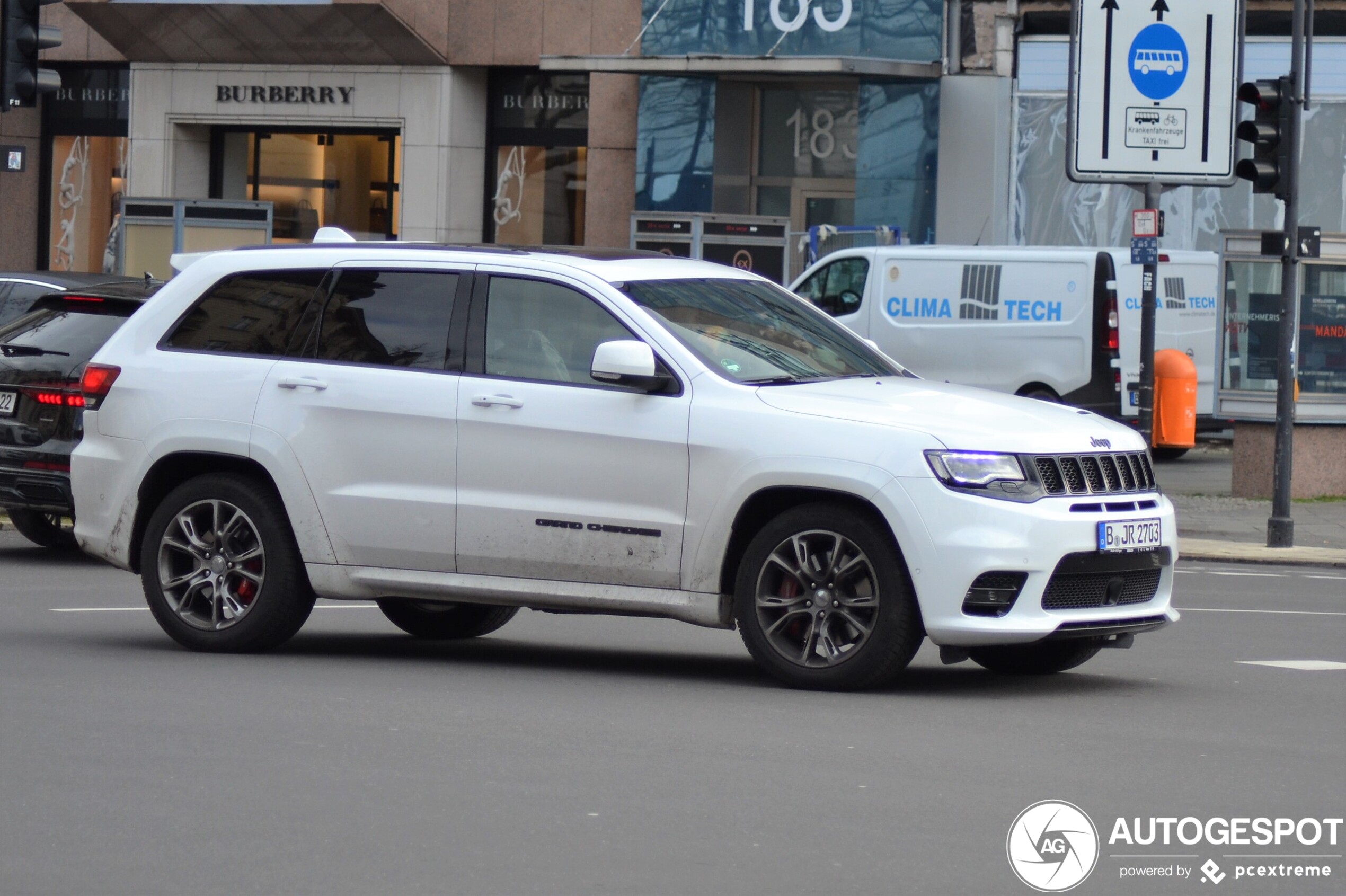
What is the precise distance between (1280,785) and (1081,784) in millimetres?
622

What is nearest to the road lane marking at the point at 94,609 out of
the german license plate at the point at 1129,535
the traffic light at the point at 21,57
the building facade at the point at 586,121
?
the german license plate at the point at 1129,535

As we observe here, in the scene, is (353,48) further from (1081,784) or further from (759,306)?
(1081,784)

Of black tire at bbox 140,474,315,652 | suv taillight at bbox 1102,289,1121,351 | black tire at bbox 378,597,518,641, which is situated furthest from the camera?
suv taillight at bbox 1102,289,1121,351

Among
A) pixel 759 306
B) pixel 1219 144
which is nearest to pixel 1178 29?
pixel 1219 144

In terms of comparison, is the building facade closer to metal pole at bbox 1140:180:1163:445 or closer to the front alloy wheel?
metal pole at bbox 1140:180:1163:445

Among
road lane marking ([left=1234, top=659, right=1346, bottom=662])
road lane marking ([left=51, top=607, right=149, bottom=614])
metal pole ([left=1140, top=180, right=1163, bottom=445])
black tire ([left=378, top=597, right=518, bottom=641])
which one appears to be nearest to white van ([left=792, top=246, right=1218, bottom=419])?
metal pole ([left=1140, top=180, right=1163, bottom=445])

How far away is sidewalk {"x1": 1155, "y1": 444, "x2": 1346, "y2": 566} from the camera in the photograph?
16.5 m

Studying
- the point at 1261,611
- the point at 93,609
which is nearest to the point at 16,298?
the point at 93,609

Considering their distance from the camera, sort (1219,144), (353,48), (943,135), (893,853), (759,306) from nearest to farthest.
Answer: (893,853)
(759,306)
(1219,144)
(943,135)
(353,48)

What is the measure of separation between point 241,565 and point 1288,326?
11007 mm

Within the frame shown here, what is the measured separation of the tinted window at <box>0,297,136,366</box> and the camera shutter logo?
8595mm

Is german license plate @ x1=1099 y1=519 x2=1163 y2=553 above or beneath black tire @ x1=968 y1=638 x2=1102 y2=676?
above

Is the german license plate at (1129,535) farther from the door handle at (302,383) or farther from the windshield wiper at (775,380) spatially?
the door handle at (302,383)

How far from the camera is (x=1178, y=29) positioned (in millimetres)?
20234
